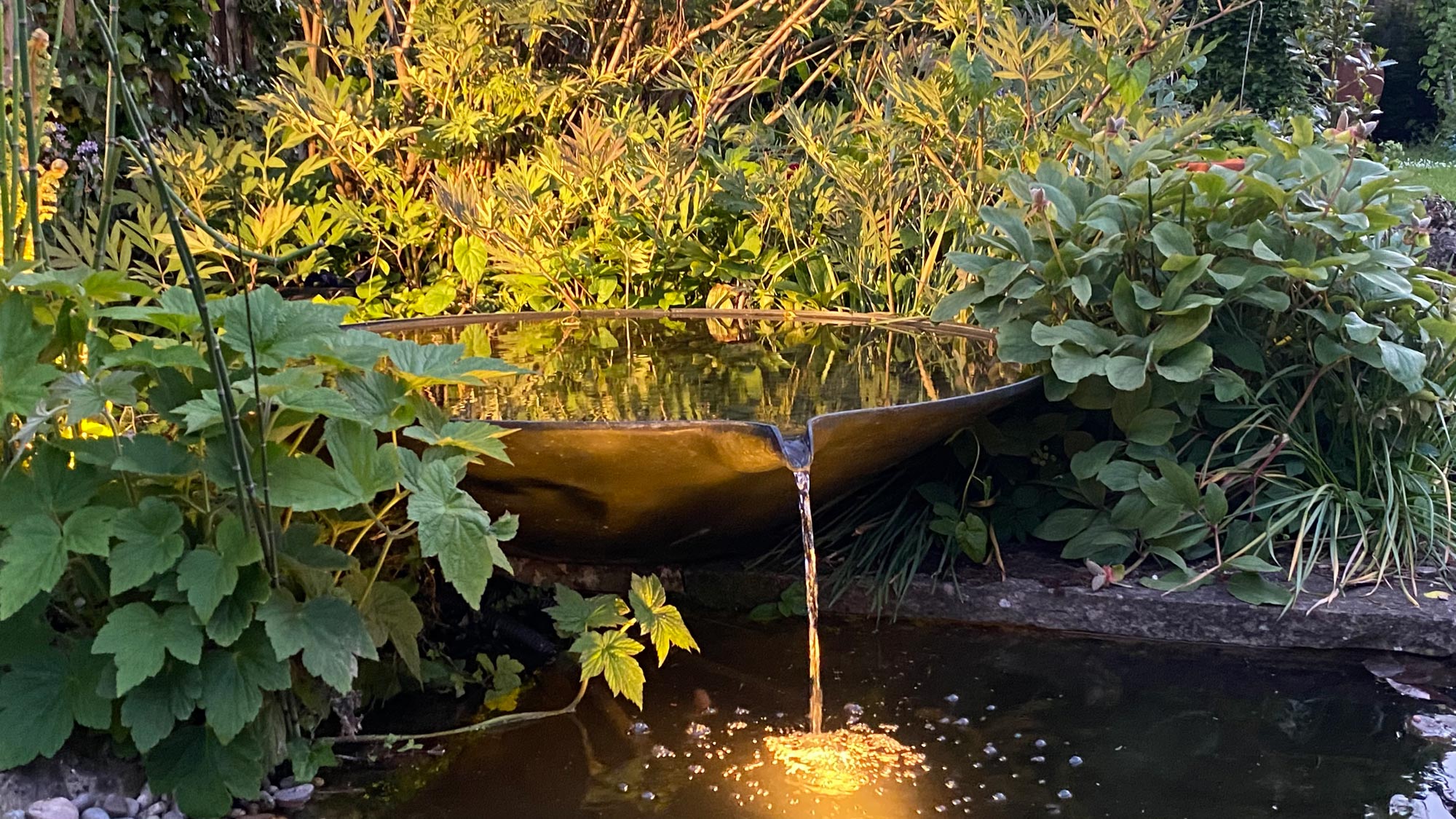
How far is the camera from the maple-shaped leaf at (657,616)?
172cm

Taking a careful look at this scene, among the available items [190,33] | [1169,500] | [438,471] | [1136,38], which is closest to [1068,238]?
[1169,500]

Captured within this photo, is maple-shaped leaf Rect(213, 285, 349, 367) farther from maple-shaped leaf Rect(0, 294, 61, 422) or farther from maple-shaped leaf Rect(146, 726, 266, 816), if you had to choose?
maple-shaped leaf Rect(146, 726, 266, 816)

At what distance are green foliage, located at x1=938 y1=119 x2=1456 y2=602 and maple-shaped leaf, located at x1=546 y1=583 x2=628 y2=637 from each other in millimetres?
943

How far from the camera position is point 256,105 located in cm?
319

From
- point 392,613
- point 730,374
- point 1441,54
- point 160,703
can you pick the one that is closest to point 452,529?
point 392,613

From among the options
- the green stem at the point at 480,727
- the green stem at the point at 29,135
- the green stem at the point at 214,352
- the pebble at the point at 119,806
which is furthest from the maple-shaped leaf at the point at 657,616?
the green stem at the point at 29,135

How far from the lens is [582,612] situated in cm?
174

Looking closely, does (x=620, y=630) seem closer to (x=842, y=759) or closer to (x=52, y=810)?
(x=842, y=759)

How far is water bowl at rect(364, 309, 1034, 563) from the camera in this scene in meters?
1.71

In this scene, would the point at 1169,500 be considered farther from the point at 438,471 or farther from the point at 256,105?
the point at 256,105

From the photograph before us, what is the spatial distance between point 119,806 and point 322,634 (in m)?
0.36

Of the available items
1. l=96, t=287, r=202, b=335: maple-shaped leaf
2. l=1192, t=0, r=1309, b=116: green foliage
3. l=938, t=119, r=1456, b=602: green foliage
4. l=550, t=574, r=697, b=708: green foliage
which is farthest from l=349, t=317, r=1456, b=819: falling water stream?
l=1192, t=0, r=1309, b=116: green foliage

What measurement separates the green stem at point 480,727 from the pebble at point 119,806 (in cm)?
25

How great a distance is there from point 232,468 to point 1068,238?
65.0 inches
